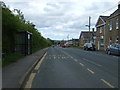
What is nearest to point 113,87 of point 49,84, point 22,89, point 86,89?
point 86,89

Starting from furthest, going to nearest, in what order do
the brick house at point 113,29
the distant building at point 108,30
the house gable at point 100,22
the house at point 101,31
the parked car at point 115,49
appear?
the house gable at point 100,22, the house at point 101,31, the distant building at point 108,30, the brick house at point 113,29, the parked car at point 115,49

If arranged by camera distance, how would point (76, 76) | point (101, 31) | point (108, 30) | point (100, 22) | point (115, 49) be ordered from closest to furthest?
point (76, 76) → point (115, 49) → point (108, 30) → point (101, 31) → point (100, 22)

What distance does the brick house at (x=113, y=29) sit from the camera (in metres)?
39.2

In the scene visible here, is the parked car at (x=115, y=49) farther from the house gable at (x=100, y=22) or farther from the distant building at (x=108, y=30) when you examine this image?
the house gable at (x=100, y=22)

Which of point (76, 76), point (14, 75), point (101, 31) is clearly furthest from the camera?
point (101, 31)

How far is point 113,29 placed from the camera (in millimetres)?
41562

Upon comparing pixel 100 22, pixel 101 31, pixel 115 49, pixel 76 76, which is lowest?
pixel 76 76

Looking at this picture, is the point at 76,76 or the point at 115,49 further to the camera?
the point at 115,49

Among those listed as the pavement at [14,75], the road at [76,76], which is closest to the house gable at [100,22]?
the road at [76,76]

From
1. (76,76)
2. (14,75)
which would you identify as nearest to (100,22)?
(76,76)

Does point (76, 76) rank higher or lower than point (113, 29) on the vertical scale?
lower

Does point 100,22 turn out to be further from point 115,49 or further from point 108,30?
point 115,49

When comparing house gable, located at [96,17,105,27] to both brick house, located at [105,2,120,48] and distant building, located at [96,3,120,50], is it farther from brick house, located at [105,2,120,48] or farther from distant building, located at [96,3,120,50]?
brick house, located at [105,2,120,48]

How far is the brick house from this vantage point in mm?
39250
